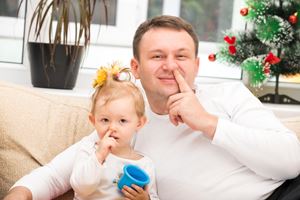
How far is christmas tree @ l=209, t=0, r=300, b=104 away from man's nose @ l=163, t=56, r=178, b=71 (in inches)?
41.3

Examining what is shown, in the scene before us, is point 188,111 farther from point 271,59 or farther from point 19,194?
point 271,59

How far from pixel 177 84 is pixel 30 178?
59 centimetres

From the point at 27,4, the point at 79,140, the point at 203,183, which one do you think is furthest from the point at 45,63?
the point at 203,183

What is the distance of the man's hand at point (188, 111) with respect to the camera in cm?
196

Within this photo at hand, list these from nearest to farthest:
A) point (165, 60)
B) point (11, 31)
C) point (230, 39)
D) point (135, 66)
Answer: point (165, 60)
point (135, 66)
point (230, 39)
point (11, 31)

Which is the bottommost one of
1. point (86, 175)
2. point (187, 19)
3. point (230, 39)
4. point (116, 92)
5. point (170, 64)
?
point (86, 175)

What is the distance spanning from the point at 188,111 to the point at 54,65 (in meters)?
1.24

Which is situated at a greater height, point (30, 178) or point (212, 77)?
point (212, 77)

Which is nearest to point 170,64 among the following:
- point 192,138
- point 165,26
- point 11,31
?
point 165,26

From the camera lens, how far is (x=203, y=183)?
2.06m

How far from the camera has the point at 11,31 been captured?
3.58 metres

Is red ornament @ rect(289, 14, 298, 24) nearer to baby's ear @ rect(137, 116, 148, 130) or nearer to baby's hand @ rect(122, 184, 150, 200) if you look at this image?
baby's ear @ rect(137, 116, 148, 130)

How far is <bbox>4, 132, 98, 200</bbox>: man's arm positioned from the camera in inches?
80.4

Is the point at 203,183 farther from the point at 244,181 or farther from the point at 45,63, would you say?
the point at 45,63
